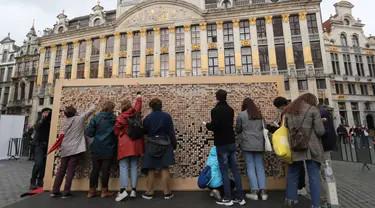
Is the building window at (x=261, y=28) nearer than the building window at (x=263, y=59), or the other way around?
the building window at (x=263, y=59)

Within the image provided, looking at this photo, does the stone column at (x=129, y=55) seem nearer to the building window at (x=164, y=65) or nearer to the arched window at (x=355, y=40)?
the building window at (x=164, y=65)

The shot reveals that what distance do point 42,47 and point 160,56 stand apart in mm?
17508

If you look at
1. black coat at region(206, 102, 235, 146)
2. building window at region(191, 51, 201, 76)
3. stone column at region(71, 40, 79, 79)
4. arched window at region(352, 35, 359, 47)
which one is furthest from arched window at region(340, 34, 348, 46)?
stone column at region(71, 40, 79, 79)

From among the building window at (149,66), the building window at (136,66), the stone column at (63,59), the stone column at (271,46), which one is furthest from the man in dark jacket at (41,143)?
the stone column at (63,59)

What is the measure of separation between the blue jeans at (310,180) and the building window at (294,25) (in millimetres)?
22041

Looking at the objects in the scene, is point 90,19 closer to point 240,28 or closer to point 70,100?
point 240,28

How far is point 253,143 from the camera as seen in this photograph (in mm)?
3883

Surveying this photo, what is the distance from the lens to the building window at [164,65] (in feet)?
74.5

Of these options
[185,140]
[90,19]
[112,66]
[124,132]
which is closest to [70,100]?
[124,132]

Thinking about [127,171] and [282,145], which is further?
[127,171]

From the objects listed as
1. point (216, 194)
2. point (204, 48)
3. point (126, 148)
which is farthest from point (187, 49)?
point (216, 194)

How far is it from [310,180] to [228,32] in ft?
71.0

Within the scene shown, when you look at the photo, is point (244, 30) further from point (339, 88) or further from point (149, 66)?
point (339, 88)

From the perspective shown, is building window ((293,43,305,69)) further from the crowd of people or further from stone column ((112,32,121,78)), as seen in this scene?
stone column ((112,32,121,78))
